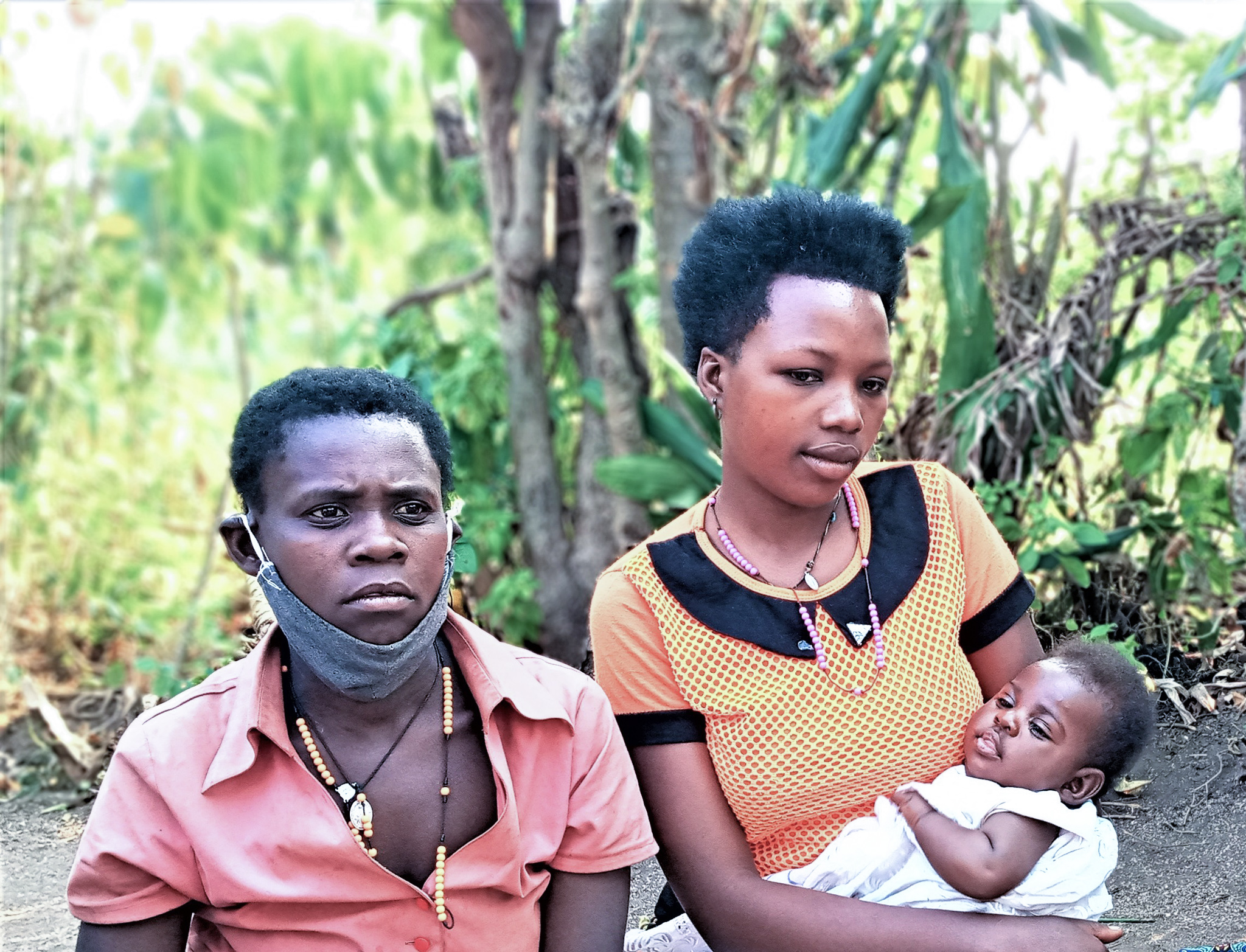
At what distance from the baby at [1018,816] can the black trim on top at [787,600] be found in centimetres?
27

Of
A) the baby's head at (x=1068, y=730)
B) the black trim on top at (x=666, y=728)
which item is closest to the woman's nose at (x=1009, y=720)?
the baby's head at (x=1068, y=730)

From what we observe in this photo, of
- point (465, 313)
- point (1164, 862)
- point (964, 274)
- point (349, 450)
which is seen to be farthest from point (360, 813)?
point (465, 313)

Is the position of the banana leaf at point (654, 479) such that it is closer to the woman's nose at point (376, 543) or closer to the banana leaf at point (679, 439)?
the banana leaf at point (679, 439)

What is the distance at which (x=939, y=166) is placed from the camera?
441cm

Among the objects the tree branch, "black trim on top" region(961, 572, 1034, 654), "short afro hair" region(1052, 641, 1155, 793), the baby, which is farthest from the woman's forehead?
the tree branch

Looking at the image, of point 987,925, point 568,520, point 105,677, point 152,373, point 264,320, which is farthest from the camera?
point 264,320

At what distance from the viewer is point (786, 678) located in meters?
2.06

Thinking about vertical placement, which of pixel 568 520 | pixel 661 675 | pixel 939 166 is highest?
pixel 939 166

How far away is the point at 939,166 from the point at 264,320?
21.3 ft

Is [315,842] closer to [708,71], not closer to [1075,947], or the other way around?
[1075,947]

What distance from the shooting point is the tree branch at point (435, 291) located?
17.4ft

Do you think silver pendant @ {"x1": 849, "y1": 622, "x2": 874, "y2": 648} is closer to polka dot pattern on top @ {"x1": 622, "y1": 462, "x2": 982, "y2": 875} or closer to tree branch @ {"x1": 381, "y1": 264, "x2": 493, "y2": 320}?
polka dot pattern on top @ {"x1": 622, "y1": 462, "x2": 982, "y2": 875}

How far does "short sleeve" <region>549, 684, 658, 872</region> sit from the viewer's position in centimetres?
194

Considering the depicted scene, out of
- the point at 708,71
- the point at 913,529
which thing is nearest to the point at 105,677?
the point at 708,71
